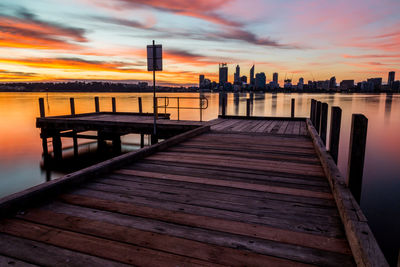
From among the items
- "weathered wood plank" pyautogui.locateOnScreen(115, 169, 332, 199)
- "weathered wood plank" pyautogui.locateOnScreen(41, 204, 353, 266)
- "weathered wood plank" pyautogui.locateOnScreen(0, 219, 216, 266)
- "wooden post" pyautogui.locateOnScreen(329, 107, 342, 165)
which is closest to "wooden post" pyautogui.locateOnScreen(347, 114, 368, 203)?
"weathered wood plank" pyautogui.locateOnScreen(115, 169, 332, 199)

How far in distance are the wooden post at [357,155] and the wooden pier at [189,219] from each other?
26 cm

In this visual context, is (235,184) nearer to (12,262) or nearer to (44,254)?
(44,254)

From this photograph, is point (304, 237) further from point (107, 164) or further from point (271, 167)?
point (107, 164)

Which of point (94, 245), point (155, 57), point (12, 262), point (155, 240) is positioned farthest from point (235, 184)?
point (155, 57)

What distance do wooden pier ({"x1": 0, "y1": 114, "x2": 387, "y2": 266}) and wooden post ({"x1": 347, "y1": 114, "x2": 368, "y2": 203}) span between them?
256 mm

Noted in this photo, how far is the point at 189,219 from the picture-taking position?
2670 millimetres

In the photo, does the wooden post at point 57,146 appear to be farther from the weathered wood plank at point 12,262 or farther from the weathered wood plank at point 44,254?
the weathered wood plank at point 12,262

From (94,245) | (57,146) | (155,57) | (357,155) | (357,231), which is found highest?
(155,57)

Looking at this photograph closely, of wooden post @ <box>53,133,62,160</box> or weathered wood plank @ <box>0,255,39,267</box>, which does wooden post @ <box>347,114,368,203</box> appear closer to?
weathered wood plank @ <box>0,255,39,267</box>

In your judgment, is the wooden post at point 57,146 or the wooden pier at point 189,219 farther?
the wooden post at point 57,146

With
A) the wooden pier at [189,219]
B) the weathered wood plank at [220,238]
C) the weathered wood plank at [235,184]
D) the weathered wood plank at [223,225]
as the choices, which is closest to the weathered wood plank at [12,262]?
the wooden pier at [189,219]

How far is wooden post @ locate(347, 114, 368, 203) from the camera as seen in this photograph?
346 centimetres

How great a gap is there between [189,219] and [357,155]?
104 inches

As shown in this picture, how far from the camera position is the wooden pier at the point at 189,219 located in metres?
2.05
